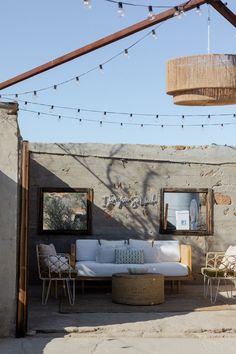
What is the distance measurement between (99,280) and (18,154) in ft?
12.4

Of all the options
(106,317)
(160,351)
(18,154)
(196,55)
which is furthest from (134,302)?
(196,55)

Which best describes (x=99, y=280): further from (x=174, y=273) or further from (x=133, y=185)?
(x=133, y=185)

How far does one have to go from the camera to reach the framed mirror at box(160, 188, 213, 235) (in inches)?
433

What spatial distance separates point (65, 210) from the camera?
36.0ft

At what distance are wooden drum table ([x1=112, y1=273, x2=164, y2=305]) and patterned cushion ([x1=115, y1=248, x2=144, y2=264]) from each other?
1.49 metres

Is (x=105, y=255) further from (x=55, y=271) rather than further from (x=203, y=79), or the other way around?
(x=203, y=79)

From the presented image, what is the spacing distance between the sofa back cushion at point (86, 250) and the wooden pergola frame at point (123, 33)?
331 cm

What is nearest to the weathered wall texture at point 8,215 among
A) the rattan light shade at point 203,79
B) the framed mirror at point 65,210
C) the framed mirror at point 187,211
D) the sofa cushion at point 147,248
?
the rattan light shade at point 203,79

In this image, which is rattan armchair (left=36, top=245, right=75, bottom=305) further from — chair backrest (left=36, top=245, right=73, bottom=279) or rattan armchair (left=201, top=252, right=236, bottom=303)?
rattan armchair (left=201, top=252, right=236, bottom=303)

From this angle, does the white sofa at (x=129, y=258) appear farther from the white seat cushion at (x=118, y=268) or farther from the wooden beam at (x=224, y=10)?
the wooden beam at (x=224, y=10)

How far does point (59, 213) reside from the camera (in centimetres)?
1093

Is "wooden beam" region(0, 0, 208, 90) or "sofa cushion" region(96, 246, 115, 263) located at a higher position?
"wooden beam" region(0, 0, 208, 90)

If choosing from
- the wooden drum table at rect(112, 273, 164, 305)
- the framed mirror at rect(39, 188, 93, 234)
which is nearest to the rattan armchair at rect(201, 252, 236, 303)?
the wooden drum table at rect(112, 273, 164, 305)

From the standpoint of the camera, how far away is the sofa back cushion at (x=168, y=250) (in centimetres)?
1038
